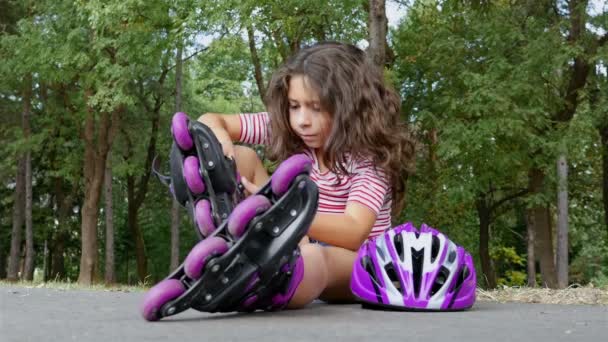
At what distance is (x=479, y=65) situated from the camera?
1667 cm

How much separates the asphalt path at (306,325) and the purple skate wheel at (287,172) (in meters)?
0.52

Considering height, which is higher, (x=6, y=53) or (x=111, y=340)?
(x=6, y=53)

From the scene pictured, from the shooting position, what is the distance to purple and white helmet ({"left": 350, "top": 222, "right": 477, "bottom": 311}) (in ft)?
13.3

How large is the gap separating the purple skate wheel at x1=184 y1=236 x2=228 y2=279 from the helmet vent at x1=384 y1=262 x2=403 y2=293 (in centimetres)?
112

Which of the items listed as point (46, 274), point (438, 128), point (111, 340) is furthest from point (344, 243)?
point (46, 274)

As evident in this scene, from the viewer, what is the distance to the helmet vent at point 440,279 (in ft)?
13.3

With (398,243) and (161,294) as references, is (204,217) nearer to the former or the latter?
(161,294)

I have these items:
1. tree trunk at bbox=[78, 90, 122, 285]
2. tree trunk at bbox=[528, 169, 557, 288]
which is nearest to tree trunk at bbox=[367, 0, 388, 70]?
tree trunk at bbox=[528, 169, 557, 288]

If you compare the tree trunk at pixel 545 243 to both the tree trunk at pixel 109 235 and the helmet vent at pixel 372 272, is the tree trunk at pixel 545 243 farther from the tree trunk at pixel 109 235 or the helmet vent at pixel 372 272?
the helmet vent at pixel 372 272

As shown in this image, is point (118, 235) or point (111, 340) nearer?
point (111, 340)

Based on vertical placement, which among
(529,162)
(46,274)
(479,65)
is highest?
(479,65)

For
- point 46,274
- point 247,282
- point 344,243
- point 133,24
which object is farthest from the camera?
point 46,274

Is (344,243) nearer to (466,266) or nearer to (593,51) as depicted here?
(466,266)

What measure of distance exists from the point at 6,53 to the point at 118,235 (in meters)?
13.1
